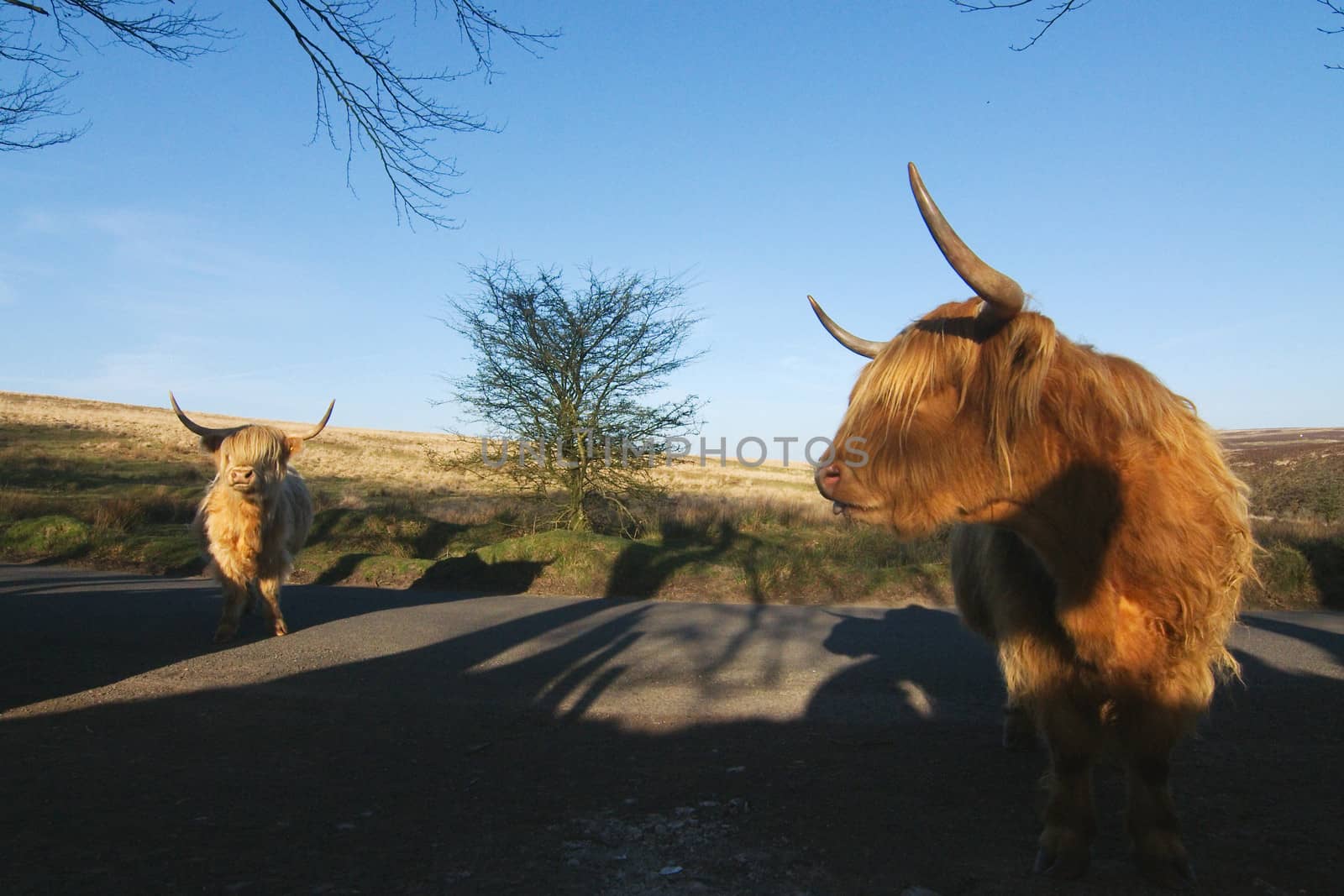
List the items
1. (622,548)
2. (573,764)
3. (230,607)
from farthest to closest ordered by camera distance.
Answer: (622,548)
(230,607)
(573,764)

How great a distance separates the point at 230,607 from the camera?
7863 millimetres

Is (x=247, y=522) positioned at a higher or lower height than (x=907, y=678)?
higher

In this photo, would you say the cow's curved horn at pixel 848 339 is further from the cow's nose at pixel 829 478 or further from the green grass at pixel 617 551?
the green grass at pixel 617 551

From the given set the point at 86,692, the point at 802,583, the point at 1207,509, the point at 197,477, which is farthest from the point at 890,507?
the point at 197,477

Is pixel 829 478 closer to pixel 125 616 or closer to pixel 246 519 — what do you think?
pixel 246 519

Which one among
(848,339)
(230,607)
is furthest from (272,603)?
(848,339)

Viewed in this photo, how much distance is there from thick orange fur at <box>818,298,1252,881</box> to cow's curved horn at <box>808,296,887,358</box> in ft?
1.00

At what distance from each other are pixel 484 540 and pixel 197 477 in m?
20.7

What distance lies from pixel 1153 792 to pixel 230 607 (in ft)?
24.4

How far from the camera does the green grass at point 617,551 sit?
39.3 feet

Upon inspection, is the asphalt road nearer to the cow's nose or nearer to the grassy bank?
the cow's nose

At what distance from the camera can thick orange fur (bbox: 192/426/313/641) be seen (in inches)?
314

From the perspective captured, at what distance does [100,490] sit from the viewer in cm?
2608

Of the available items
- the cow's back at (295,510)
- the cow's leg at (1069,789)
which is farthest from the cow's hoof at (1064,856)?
the cow's back at (295,510)
